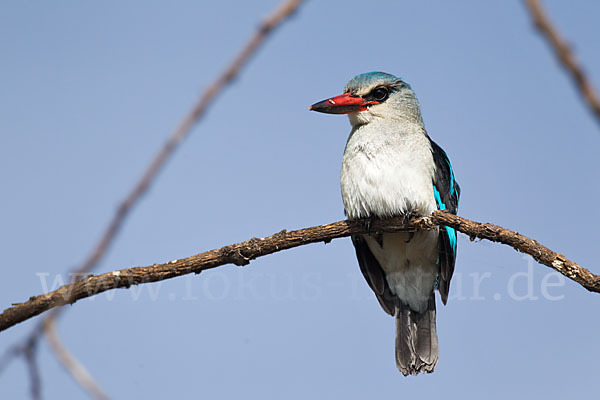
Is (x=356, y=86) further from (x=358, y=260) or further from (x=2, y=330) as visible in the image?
(x=2, y=330)

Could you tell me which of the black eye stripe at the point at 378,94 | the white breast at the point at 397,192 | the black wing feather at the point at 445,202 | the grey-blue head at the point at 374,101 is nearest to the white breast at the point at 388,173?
the white breast at the point at 397,192

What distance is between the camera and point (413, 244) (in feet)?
17.9

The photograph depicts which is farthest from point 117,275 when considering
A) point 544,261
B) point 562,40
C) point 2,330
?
point 562,40

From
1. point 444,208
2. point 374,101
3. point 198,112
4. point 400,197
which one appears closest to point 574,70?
point 198,112

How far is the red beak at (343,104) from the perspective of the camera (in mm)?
5469

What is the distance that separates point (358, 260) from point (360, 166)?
1.10m

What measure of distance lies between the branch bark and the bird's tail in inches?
56.7

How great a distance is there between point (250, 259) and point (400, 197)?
1.33 metres

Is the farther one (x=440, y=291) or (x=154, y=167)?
(x=440, y=291)

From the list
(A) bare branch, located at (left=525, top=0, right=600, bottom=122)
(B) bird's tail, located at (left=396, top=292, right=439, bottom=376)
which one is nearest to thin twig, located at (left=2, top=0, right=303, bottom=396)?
(A) bare branch, located at (left=525, top=0, right=600, bottom=122)

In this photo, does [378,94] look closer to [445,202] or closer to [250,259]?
[445,202]

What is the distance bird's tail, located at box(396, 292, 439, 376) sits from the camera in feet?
19.1

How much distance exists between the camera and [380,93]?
5.71 metres

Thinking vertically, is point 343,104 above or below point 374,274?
above
